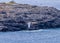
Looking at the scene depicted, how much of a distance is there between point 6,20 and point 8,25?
57.2 inches

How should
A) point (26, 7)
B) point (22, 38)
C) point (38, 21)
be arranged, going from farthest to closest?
1. point (26, 7)
2. point (38, 21)
3. point (22, 38)

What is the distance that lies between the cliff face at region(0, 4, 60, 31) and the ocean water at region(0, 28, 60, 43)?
106 centimetres

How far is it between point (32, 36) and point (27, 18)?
5403 millimetres

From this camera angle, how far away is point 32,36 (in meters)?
69.4

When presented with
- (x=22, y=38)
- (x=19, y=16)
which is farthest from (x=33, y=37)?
(x=19, y=16)

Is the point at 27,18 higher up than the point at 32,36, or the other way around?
the point at 27,18

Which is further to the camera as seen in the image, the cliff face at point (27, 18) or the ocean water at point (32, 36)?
the cliff face at point (27, 18)

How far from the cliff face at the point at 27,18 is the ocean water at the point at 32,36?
3.47 feet

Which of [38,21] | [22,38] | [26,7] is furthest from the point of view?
[26,7]

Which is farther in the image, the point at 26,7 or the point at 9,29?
the point at 26,7

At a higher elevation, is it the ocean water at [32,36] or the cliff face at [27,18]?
the cliff face at [27,18]

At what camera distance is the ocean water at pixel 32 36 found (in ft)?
218

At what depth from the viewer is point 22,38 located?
68.1 metres

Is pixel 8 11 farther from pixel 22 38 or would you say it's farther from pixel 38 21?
pixel 22 38
